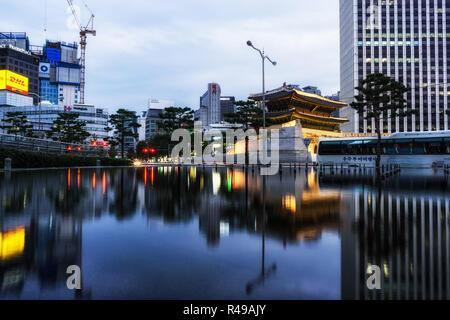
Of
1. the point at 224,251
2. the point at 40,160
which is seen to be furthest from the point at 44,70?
the point at 224,251

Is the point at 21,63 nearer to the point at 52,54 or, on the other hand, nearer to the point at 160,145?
the point at 52,54

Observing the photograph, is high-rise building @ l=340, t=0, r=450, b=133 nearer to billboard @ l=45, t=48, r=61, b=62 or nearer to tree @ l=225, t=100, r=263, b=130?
tree @ l=225, t=100, r=263, b=130

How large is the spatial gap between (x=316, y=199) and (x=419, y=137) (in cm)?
2864

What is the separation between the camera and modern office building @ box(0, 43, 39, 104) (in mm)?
134250

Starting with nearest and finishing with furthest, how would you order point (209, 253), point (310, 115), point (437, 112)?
point (209, 253) < point (310, 115) < point (437, 112)

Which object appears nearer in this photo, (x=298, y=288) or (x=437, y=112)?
(x=298, y=288)

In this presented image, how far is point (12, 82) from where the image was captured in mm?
105562

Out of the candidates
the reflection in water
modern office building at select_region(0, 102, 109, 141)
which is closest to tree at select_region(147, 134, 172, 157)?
modern office building at select_region(0, 102, 109, 141)

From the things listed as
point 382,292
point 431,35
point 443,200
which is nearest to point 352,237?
point 382,292

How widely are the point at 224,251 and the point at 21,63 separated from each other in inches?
6869

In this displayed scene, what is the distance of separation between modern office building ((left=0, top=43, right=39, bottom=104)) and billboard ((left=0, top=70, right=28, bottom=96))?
20.9 meters

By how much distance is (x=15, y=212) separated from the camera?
24.0 feet

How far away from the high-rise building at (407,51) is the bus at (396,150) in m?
64.7

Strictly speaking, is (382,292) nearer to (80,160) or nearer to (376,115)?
(376,115)
